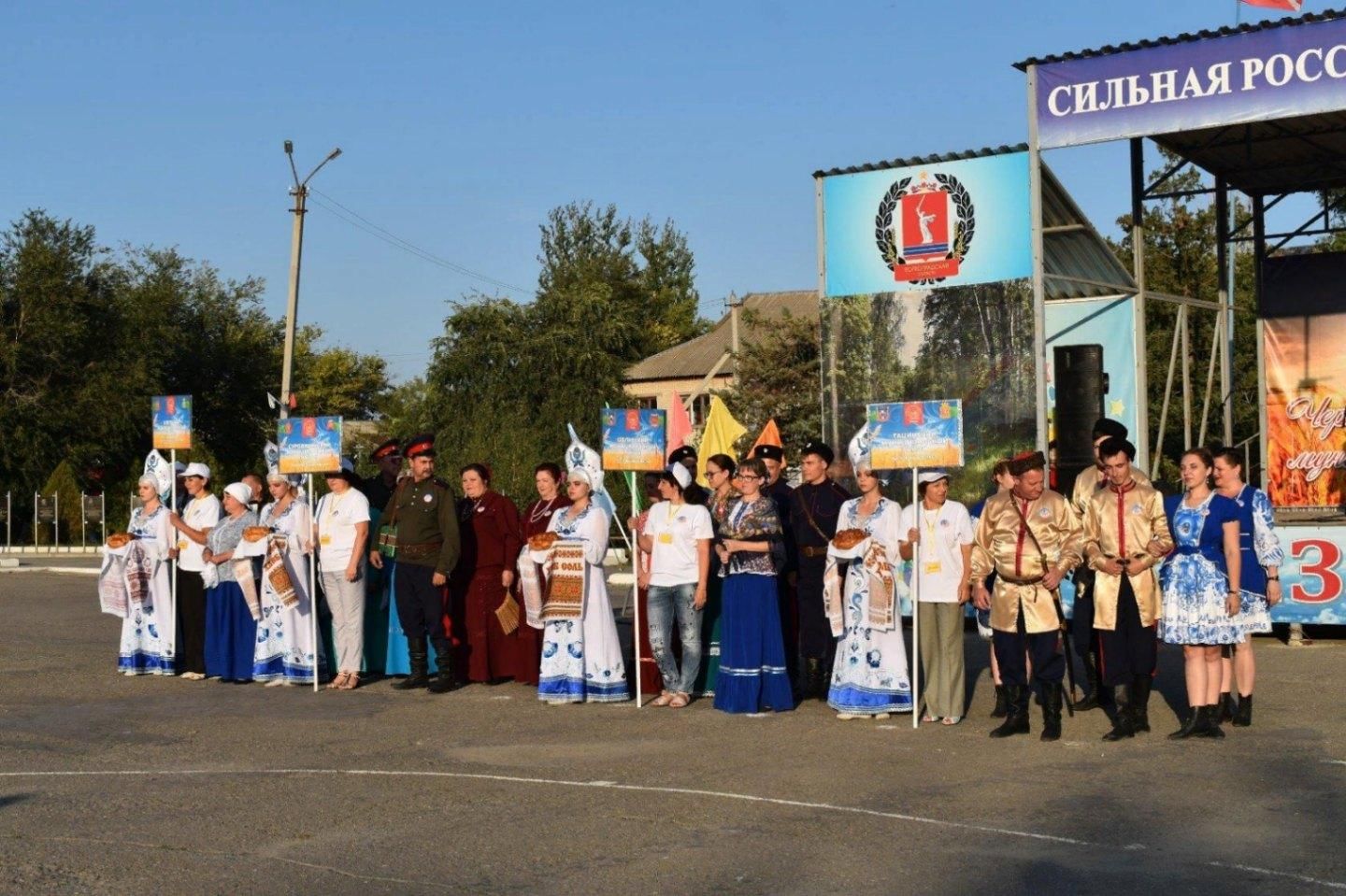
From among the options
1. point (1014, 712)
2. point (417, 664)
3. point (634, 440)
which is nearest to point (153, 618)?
point (417, 664)

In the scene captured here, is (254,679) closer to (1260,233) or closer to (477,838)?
(477,838)

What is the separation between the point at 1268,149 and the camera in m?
20.3

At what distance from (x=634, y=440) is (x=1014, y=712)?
4029 mm

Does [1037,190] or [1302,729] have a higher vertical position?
[1037,190]

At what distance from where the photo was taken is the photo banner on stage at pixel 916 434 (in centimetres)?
1150

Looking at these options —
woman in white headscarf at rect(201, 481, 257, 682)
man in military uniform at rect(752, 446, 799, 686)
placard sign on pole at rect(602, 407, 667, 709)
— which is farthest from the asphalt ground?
placard sign on pole at rect(602, 407, 667, 709)

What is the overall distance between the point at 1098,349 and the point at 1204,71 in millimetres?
3276

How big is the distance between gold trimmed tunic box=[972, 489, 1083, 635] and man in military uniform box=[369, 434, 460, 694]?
4.52 m

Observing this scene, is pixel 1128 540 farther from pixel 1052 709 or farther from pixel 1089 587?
pixel 1052 709

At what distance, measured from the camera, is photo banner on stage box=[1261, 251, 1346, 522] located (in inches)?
888

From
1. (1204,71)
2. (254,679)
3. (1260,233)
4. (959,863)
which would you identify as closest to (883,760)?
(959,863)

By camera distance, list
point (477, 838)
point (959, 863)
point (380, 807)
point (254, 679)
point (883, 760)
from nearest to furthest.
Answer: point (959, 863)
point (477, 838)
point (380, 807)
point (883, 760)
point (254, 679)

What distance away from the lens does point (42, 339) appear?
159 feet

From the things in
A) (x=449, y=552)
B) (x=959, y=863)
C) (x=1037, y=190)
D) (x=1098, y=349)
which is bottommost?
(x=959, y=863)
